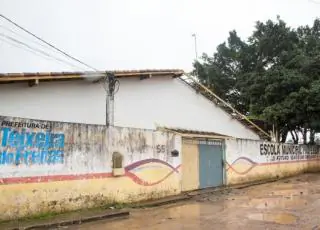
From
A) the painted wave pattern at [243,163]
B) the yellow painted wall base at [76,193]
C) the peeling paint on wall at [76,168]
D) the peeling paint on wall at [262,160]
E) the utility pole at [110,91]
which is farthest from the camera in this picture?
the peeling paint on wall at [262,160]

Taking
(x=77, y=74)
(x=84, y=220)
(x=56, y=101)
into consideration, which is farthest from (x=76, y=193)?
(x=77, y=74)

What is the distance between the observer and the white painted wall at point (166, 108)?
54.6ft

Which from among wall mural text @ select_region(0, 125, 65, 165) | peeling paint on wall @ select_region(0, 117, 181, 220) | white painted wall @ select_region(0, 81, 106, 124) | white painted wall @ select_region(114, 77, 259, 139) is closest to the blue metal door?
white painted wall @ select_region(114, 77, 259, 139)

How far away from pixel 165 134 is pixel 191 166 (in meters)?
2.49

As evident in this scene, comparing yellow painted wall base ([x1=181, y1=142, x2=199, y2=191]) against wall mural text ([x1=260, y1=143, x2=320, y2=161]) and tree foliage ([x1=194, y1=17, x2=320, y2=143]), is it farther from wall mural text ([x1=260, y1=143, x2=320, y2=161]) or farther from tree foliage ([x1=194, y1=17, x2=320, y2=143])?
tree foliage ([x1=194, y1=17, x2=320, y2=143])

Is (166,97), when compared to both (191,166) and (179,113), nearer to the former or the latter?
(179,113)

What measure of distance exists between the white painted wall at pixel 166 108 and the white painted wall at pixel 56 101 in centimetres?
107

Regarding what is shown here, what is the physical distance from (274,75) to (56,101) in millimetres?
18149

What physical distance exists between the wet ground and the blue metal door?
7.49 ft

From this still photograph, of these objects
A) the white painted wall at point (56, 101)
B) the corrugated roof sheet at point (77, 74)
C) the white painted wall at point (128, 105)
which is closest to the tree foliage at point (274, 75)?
the white painted wall at point (128, 105)

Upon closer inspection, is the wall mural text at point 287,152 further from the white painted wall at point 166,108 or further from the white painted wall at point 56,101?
the white painted wall at point 56,101

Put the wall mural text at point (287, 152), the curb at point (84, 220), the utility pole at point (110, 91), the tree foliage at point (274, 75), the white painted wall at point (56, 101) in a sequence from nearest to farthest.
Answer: the curb at point (84, 220) < the white painted wall at point (56, 101) < the utility pole at point (110, 91) < the wall mural text at point (287, 152) < the tree foliage at point (274, 75)

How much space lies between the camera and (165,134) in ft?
49.9

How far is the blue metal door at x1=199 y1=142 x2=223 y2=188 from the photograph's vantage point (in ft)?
57.8
